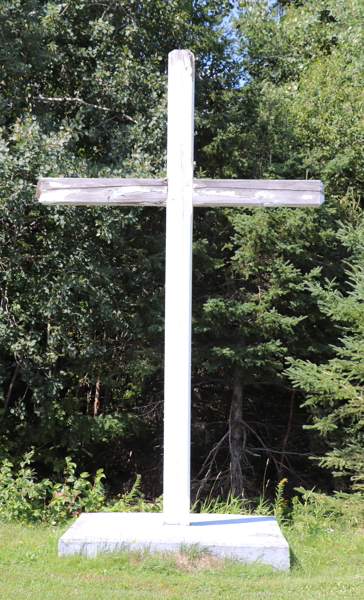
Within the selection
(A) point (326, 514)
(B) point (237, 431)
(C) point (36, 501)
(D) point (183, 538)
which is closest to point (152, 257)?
(B) point (237, 431)

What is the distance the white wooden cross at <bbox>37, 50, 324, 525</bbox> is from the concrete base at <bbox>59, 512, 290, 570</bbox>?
20cm

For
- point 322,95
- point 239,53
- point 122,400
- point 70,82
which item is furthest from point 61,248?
point 239,53

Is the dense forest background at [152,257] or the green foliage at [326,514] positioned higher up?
the dense forest background at [152,257]

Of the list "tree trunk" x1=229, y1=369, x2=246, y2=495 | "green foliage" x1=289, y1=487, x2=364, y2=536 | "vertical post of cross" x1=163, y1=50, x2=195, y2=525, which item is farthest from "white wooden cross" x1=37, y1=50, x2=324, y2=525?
"tree trunk" x1=229, y1=369, x2=246, y2=495

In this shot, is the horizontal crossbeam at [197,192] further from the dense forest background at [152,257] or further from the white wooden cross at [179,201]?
the dense forest background at [152,257]

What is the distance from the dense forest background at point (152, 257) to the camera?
7633 mm

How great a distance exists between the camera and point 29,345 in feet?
24.6

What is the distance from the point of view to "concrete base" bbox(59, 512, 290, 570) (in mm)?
3889

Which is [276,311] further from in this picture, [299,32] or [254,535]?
[299,32]

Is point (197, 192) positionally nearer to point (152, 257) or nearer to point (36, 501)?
point (36, 501)

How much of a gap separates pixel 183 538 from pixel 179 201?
7.66 feet

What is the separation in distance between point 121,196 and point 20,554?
105 inches

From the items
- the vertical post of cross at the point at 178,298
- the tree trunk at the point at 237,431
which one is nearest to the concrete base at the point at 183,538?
the vertical post of cross at the point at 178,298

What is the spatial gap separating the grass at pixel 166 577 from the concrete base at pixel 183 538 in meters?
0.07
